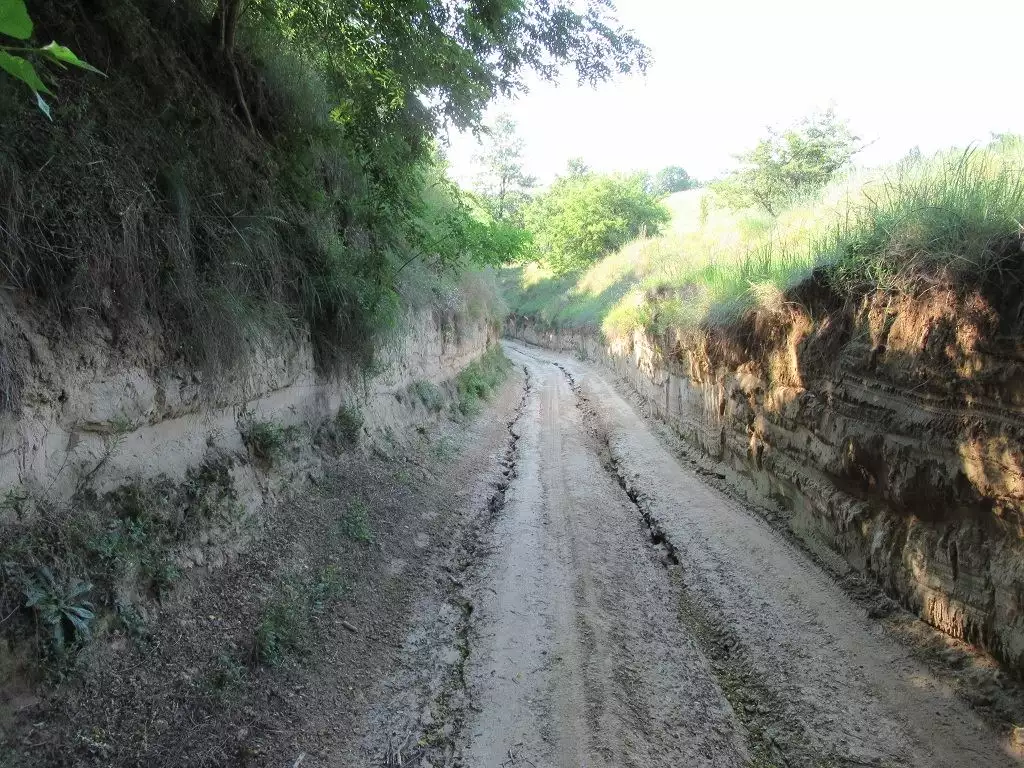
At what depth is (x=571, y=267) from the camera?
3709 centimetres

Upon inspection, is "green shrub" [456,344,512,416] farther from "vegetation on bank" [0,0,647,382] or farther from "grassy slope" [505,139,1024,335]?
"grassy slope" [505,139,1024,335]

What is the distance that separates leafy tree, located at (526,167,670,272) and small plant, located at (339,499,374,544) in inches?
1197

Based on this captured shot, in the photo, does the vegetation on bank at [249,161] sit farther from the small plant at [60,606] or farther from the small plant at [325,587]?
the small plant at [325,587]

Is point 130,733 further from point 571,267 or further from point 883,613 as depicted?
point 571,267

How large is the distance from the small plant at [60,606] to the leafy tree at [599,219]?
33.5m

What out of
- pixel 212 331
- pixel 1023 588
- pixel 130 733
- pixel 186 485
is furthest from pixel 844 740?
pixel 212 331

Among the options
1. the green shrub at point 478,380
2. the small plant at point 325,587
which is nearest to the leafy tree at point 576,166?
the green shrub at point 478,380

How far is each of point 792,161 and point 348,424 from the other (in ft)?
74.7

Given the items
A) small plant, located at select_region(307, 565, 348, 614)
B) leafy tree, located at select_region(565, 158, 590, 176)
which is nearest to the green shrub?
small plant, located at select_region(307, 565, 348, 614)

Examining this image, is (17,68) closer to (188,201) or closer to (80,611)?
(80,611)

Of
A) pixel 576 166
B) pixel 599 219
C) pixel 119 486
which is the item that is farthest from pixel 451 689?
pixel 576 166

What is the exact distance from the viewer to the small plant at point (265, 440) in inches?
219

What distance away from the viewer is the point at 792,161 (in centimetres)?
2348

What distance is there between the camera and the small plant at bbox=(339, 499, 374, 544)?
240 inches
